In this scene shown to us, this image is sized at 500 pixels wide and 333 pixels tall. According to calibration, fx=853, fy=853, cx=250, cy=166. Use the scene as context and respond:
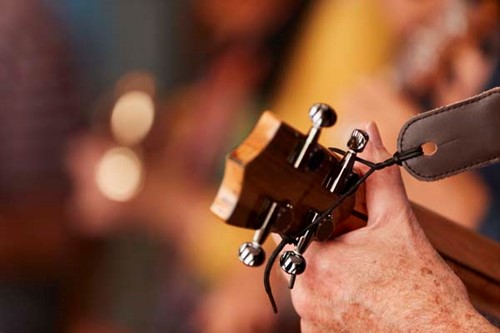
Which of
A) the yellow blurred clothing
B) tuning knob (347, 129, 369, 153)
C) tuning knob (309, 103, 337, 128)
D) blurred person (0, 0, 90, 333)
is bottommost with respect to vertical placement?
blurred person (0, 0, 90, 333)

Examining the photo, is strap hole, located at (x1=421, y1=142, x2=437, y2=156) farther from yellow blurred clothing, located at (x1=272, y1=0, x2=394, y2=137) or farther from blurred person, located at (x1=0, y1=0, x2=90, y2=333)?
blurred person, located at (x1=0, y1=0, x2=90, y2=333)

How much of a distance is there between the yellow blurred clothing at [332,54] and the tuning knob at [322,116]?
1.32 meters

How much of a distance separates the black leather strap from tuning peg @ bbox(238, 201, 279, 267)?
7.3 inches

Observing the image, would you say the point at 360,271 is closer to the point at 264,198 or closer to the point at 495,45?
the point at 264,198

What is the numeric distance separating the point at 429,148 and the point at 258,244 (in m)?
0.25

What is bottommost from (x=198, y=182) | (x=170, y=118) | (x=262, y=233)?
(x=198, y=182)

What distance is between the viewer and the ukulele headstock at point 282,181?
850 millimetres

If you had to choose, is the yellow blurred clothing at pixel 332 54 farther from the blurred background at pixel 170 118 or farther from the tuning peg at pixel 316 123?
the tuning peg at pixel 316 123

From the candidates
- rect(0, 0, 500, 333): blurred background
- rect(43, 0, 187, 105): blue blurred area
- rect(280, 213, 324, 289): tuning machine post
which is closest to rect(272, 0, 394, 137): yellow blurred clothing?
rect(0, 0, 500, 333): blurred background

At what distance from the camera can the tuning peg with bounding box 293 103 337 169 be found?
34.0 inches

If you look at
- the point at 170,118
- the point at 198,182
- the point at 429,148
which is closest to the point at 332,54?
the point at 198,182

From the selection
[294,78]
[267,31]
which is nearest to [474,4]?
[294,78]

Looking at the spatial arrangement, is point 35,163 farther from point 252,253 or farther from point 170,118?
point 252,253

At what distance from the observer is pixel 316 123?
866 mm
